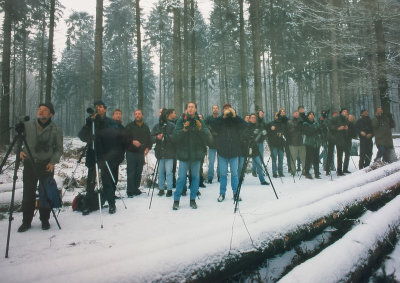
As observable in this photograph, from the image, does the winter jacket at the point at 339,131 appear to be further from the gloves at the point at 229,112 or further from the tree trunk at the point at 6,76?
the tree trunk at the point at 6,76

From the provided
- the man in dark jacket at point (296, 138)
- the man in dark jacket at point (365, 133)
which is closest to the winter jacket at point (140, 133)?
the man in dark jacket at point (296, 138)

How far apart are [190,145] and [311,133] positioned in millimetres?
5536

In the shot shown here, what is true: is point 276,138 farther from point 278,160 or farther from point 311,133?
point 311,133

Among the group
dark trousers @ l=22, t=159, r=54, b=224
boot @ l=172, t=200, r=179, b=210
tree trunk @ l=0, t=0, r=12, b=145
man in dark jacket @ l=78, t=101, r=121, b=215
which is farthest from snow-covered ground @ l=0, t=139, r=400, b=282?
tree trunk @ l=0, t=0, r=12, b=145

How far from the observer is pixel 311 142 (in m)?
8.65

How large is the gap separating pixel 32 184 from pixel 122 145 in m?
1.93

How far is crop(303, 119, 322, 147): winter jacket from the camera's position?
864 cm

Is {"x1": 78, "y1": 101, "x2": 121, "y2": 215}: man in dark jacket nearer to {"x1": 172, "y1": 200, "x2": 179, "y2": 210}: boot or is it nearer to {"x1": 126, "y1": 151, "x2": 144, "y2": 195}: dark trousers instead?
{"x1": 126, "y1": 151, "x2": 144, "y2": 195}: dark trousers

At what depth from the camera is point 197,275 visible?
218 centimetres

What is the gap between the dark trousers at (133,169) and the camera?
6.55 m

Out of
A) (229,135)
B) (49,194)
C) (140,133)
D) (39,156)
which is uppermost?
(140,133)

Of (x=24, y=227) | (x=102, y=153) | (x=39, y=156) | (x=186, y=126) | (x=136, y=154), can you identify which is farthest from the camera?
(x=136, y=154)

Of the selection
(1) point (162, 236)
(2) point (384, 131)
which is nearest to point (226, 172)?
(1) point (162, 236)

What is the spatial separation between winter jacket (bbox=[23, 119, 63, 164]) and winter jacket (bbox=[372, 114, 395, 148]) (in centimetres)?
1051
